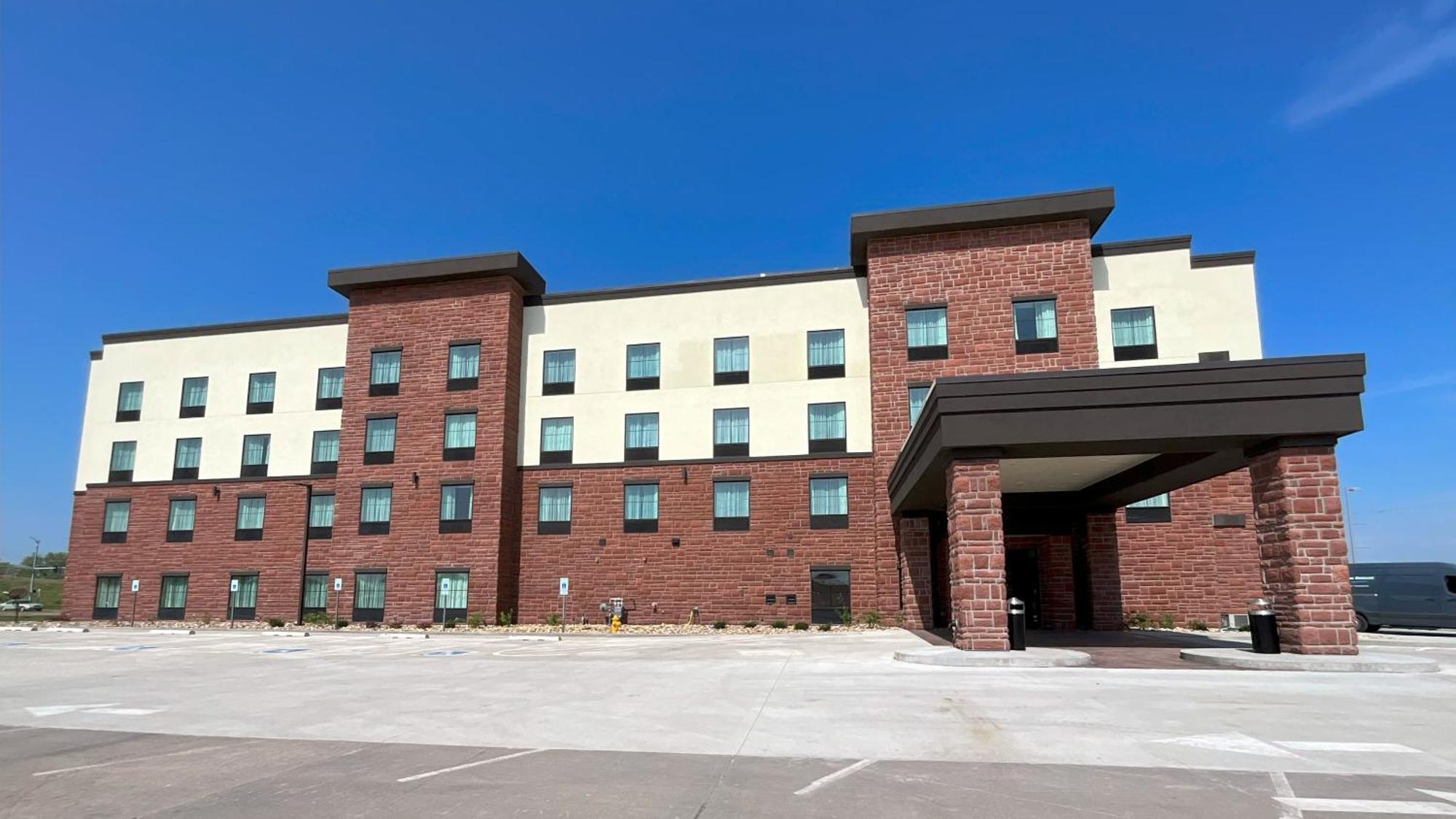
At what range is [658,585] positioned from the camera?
33.0 meters

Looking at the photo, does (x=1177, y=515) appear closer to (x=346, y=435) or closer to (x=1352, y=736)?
(x=1352, y=736)

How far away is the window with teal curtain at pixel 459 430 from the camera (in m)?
34.7

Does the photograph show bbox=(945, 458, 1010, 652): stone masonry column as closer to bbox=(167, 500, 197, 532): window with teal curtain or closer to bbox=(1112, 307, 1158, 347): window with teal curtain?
bbox=(1112, 307, 1158, 347): window with teal curtain

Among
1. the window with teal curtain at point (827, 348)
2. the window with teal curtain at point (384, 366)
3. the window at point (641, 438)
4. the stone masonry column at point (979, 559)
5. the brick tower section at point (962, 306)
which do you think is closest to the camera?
the stone masonry column at point (979, 559)

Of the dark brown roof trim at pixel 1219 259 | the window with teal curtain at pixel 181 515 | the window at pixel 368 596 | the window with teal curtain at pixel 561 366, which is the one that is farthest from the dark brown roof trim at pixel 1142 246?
the window with teal curtain at pixel 181 515

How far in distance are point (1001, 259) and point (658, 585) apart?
17.9m

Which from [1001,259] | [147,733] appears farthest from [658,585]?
[147,733]

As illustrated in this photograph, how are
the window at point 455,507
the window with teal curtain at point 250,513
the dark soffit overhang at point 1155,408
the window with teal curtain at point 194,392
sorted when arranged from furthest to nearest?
the window with teal curtain at point 194,392
the window with teal curtain at point 250,513
the window at point 455,507
the dark soffit overhang at point 1155,408

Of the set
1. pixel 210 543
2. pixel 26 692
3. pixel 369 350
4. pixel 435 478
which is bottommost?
pixel 26 692

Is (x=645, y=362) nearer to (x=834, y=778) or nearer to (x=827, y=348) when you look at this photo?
(x=827, y=348)

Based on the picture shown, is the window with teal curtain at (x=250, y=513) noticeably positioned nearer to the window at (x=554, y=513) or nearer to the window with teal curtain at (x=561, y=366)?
the window at (x=554, y=513)

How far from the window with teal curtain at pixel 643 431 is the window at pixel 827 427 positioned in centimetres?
649

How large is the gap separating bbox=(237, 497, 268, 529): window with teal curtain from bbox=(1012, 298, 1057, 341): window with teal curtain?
3319cm

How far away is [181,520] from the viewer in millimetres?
39031
